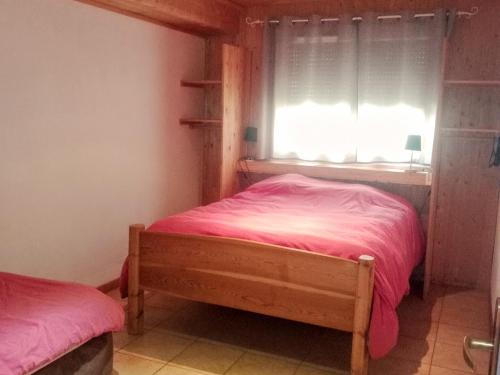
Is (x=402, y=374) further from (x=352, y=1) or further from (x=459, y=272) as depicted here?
(x=352, y=1)

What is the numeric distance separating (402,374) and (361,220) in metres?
0.92

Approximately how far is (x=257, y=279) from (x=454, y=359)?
3.82 feet

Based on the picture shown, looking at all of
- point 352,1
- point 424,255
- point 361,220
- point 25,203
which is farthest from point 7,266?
point 352,1

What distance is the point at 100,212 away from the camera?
364cm

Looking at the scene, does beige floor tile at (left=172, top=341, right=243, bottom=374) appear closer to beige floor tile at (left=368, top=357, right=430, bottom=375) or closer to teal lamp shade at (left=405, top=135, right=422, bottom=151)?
beige floor tile at (left=368, top=357, right=430, bottom=375)

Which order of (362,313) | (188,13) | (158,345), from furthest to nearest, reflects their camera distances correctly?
(188,13) → (158,345) → (362,313)

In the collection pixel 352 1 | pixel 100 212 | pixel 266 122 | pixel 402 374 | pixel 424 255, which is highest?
pixel 352 1

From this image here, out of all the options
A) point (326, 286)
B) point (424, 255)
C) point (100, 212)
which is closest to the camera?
point (326, 286)

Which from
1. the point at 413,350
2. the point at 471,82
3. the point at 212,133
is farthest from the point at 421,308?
the point at 212,133

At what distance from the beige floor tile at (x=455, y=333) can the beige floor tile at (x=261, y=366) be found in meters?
0.99

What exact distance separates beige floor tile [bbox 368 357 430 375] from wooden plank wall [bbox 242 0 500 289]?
1498 mm

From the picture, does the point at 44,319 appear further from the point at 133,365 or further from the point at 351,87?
the point at 351,87

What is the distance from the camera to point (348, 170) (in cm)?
409

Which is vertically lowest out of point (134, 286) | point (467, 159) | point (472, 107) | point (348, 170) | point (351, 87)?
point (134, 286)
